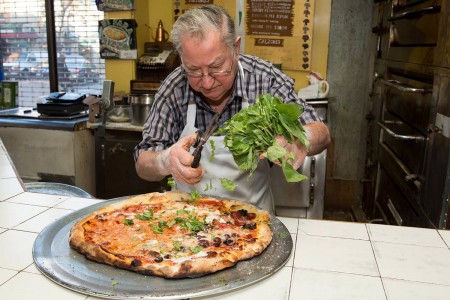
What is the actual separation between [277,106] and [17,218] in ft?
3.61

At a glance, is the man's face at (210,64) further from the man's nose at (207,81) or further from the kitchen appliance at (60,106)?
the kitchen appliance at (60,106)

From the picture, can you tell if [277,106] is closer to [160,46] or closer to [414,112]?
[414,112]

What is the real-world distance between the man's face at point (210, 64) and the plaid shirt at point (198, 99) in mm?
183

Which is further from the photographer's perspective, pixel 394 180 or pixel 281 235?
pixel 394 180

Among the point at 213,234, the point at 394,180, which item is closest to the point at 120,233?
the point at 213,234

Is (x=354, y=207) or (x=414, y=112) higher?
(x=414, y=112)

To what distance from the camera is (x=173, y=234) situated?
1.55 meters

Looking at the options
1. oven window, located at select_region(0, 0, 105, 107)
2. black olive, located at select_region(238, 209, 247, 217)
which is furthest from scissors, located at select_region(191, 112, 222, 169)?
oven window, located at select_region(0, 0, 105, 107)

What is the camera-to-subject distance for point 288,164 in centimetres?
157

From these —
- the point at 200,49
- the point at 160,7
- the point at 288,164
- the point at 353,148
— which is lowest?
the point at 353,148

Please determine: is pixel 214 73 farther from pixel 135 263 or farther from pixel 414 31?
pixel 414 31

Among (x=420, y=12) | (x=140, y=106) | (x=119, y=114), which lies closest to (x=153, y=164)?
(x=420, y=12)

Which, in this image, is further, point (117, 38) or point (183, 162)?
point (117, 38)

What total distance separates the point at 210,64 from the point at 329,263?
0.95 metres
